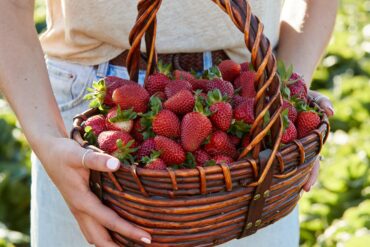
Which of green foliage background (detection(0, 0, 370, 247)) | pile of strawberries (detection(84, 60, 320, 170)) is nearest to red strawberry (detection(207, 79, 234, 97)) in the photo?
pile of strawberries (detection(84, 60, 320, 170))

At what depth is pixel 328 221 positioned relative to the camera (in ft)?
11.2

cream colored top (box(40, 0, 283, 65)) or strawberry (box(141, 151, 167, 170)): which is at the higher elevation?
cream colored top (box(40, 0, 283, 65))

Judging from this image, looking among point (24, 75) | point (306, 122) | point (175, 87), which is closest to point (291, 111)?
point (306, 122)

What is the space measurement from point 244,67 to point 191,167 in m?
0.37

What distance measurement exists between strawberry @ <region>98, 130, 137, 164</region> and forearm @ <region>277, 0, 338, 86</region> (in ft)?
2.31

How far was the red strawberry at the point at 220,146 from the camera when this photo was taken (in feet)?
4.92

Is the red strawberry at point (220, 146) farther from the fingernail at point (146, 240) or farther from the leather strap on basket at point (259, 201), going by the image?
the fingernail at point (146, 240)

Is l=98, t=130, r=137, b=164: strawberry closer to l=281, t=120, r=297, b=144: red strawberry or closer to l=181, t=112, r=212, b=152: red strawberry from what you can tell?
l=181, t=112, r=212, b=152: red strawberry

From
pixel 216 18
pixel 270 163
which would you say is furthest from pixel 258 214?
pixel 216 18

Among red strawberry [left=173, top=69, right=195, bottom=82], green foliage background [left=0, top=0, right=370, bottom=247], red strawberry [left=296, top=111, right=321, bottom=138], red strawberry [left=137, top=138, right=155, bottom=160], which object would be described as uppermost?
red strawberry [left=173, top=69, right=195, bottom=82]

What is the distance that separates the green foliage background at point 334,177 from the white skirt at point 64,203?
90 centimetres

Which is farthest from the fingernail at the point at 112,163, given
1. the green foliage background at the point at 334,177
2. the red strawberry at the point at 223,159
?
the green foliage background at the point at 334,177

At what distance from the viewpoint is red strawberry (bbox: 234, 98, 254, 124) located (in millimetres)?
1540

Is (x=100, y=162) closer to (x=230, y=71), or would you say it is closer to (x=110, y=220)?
(x=110, y=220)
